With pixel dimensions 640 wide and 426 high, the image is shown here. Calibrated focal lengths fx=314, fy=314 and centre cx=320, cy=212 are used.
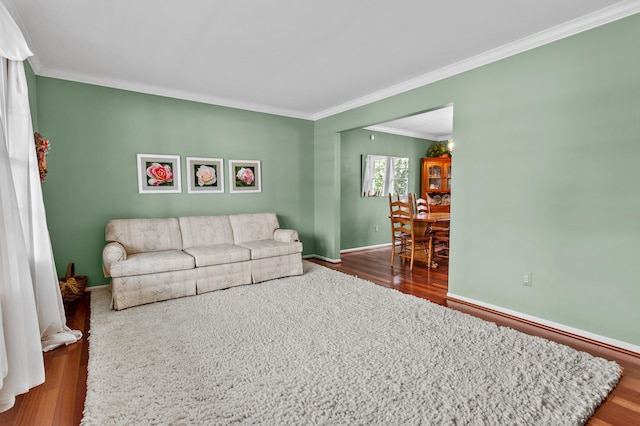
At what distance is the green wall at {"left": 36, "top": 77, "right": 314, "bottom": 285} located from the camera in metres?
3.57

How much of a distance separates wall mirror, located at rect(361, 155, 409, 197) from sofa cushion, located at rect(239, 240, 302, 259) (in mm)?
2603

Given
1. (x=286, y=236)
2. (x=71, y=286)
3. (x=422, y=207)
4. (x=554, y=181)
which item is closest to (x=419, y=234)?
(x=422, y=207)

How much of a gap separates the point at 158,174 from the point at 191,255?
131cm

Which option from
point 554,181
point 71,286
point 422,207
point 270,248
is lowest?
point 71,286

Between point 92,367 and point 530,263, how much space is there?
363 centimetres

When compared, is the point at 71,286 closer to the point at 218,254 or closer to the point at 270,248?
the point at 218,254

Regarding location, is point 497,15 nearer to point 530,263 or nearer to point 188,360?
point 530,263

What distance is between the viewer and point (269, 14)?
7.90 feet

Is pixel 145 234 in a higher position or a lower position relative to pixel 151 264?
higher

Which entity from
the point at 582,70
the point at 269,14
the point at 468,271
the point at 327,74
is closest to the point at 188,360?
the point at 269,14

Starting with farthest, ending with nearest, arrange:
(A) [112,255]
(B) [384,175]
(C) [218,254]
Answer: (B) [384,175] < (C) [218,254] < (A) [112,255]

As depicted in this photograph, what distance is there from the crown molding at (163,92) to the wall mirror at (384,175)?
6.12 feet

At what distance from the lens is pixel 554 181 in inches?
108

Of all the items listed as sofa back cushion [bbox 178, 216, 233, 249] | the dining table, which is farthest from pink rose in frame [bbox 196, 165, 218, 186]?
the dining table
